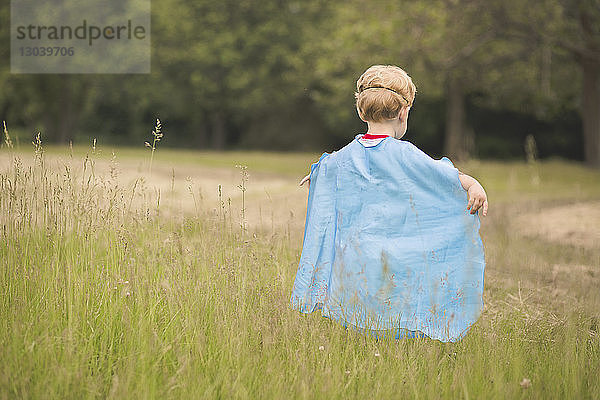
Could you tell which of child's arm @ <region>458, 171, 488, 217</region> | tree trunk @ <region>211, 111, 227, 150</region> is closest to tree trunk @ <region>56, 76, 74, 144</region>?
tree trunk @ <region>211, 111, 227, 150</region>

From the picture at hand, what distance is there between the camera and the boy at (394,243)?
350cm

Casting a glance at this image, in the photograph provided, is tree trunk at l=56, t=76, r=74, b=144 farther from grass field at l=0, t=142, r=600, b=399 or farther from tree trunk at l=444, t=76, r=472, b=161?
grass field at l=0, t=142, r=600, b=399

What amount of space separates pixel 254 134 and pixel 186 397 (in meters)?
33.1

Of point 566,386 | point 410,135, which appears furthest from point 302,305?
point 410,135

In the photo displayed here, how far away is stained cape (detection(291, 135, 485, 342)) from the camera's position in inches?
138

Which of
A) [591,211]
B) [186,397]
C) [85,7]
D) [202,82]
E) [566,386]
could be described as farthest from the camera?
[202,82]

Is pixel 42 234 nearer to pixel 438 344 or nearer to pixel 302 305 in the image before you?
pixel 302 305

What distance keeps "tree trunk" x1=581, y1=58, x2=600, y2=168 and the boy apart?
51.4 ft

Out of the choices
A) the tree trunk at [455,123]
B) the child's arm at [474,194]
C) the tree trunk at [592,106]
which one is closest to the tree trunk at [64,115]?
the tree trunk at [455,123]

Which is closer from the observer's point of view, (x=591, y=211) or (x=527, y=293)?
(x=527, y=293)

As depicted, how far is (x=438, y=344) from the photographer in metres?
3.52

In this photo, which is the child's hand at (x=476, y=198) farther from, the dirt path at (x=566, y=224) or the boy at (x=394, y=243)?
the dirt path at (x=566, y=224)

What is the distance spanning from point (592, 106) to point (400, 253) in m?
16.1

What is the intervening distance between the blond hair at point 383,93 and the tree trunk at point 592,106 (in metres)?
15.5
